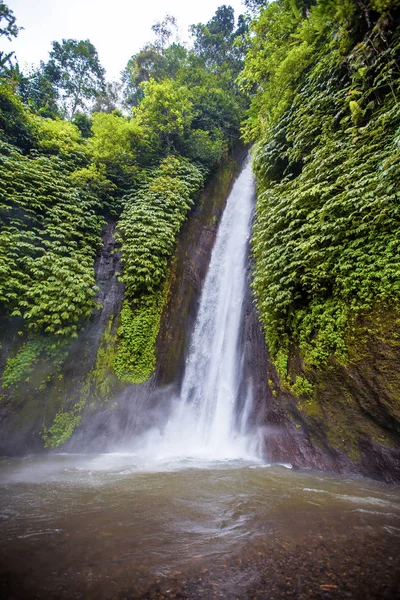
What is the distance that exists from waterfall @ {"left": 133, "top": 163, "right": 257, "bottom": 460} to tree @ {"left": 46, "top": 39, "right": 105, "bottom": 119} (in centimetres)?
1988

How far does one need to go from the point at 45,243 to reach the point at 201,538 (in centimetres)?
853

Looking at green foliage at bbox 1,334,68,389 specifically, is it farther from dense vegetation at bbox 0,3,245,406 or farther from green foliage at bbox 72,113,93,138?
green foliage at bbox 72,113,93,138

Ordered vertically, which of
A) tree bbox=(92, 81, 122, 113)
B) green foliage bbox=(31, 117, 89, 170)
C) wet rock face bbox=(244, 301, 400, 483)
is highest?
tree bbox=(92, 81, 122, 113)

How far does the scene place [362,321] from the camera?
176 inches

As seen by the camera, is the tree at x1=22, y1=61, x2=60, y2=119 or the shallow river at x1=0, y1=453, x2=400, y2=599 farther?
the tree at x1=22, y1=61, x2=60, y2=119

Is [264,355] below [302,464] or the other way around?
the other way around

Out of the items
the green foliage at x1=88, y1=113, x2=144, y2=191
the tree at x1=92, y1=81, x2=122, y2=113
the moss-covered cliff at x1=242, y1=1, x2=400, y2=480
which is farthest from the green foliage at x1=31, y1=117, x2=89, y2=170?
the tree at x1=92, y1=81, x2=122, y2=113

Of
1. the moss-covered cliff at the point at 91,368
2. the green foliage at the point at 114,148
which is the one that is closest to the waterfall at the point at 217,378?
the moss-covered cliff at the point at 91,368

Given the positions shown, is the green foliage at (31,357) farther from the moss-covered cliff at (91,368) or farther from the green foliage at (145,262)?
the green foliage at (145,262)

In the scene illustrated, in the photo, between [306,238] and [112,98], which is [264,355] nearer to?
[306,238]

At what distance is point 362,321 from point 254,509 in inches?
132

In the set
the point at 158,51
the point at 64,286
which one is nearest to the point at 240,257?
the point at 64,286

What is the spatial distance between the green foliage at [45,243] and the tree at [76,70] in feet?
53.4

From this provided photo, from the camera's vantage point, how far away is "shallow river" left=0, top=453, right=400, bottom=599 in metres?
1.70
